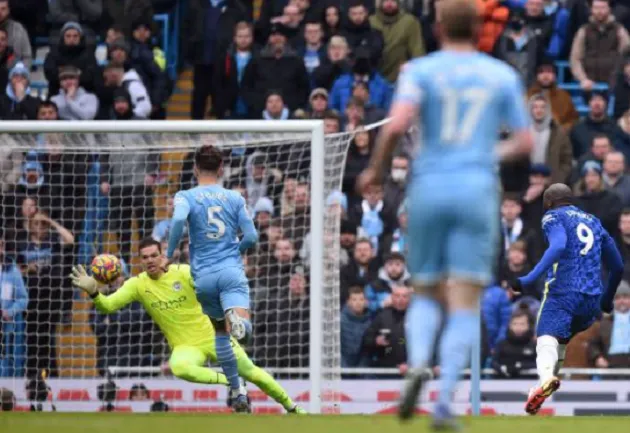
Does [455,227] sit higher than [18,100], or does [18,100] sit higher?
[18,100]

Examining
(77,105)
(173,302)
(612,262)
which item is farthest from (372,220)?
(612,262)

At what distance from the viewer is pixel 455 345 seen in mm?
7609

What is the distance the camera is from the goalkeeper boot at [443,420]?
731 cm

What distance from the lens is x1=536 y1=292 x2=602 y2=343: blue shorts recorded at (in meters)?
12.4

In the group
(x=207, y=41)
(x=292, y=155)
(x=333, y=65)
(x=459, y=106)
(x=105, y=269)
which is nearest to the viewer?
(x=459, y=106)

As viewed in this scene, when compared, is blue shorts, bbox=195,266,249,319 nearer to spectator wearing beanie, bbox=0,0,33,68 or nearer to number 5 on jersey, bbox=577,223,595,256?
number 5 on jersey, bbox=577,223,595,256

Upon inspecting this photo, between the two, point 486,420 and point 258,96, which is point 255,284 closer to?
point 258,96

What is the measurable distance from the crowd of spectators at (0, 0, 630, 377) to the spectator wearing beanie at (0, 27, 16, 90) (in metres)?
0.02

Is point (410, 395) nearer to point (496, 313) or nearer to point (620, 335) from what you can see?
point (496, 313)

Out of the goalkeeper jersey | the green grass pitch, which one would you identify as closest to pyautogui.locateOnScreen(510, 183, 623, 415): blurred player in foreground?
the green grass pitch

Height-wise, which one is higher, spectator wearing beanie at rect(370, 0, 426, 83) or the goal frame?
spectator wearing beanie at rect(370, 0, 426, 83)

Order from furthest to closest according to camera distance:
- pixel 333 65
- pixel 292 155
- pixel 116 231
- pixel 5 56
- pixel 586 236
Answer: pixel 5 56 < pixel 333 65 < pixel 292 155 < pixel 116 231 < pixel 586 236

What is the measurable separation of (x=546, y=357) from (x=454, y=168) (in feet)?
16.1

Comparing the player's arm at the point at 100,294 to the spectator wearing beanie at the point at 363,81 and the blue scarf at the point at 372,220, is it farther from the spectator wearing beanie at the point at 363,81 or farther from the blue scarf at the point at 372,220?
the spectator wearing beanie at the point at 363,81
